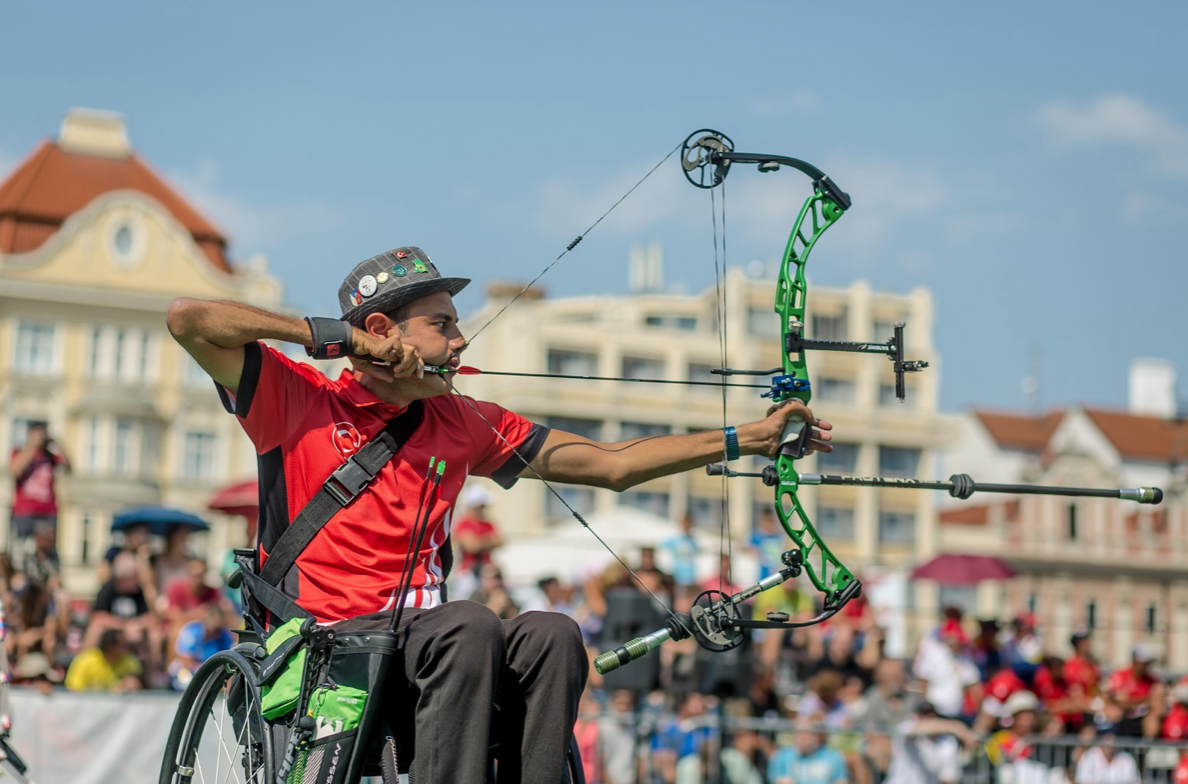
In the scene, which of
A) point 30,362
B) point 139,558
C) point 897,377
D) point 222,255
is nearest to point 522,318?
point 222,255

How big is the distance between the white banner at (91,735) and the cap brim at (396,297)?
185 inches

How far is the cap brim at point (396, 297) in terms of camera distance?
480cm

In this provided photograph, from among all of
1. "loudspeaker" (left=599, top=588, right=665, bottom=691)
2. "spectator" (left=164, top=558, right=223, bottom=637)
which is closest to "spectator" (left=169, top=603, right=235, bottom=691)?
"spectator" (left=164, top=558, right=223, bottom=637)

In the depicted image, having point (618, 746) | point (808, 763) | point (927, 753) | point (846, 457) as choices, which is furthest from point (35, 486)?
point (846, 457)

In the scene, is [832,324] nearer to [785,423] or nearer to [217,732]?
[785,423]

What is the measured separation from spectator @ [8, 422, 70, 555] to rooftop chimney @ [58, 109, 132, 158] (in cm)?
5084

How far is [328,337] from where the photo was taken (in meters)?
4.57

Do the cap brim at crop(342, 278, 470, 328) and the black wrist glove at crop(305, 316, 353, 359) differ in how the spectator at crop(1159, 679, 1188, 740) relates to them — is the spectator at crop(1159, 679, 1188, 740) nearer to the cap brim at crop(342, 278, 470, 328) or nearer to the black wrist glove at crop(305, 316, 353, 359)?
the cap brim at crop(342, 278, 470, 328)

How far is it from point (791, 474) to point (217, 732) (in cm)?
192

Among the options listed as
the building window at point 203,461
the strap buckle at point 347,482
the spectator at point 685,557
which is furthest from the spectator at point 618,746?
the building window at point 203,461

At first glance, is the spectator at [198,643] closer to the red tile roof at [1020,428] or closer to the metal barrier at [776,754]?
the metal barrier at [776,754]

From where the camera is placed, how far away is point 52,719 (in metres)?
8.72

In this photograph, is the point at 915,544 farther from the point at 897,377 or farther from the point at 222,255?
the point at 897,377

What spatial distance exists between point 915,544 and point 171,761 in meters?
65.9
